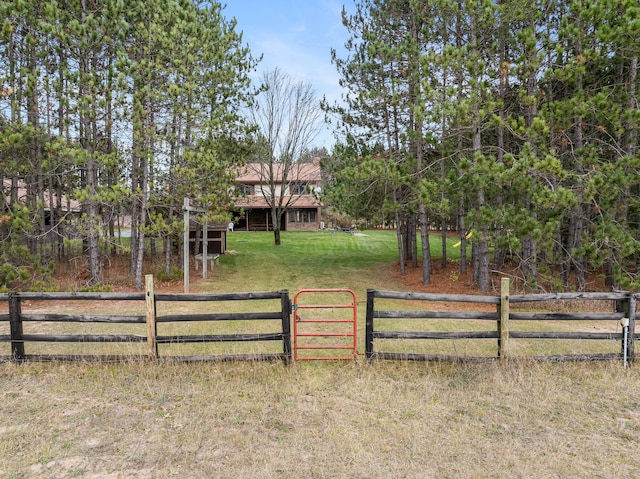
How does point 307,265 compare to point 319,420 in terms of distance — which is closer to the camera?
point 319,420

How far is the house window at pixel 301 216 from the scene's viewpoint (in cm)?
3947

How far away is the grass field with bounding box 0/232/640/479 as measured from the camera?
3678 mm

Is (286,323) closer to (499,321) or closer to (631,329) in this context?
(499,321)

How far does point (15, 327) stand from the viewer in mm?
6016

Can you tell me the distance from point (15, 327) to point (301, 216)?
3384 centimetres

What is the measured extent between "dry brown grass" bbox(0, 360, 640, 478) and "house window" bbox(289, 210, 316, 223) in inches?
1324

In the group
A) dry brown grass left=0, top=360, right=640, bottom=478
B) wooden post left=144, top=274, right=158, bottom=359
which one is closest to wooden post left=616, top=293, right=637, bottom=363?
dry brown grass left=0, top=360, right=640, bottom=478

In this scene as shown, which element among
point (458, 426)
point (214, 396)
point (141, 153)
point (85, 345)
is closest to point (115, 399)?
point (214, 396)

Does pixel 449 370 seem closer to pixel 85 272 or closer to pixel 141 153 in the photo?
pixel 141 153

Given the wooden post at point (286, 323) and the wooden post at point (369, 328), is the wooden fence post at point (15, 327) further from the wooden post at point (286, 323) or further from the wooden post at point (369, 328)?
the wooden post at point (369, 328)

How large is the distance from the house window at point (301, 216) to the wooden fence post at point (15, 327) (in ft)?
110

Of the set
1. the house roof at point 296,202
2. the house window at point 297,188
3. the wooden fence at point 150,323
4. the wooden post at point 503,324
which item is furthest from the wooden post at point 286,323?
the house roof at point 296,202

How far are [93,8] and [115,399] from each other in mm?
11689

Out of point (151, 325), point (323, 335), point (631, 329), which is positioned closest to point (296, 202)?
point (323, 335)
